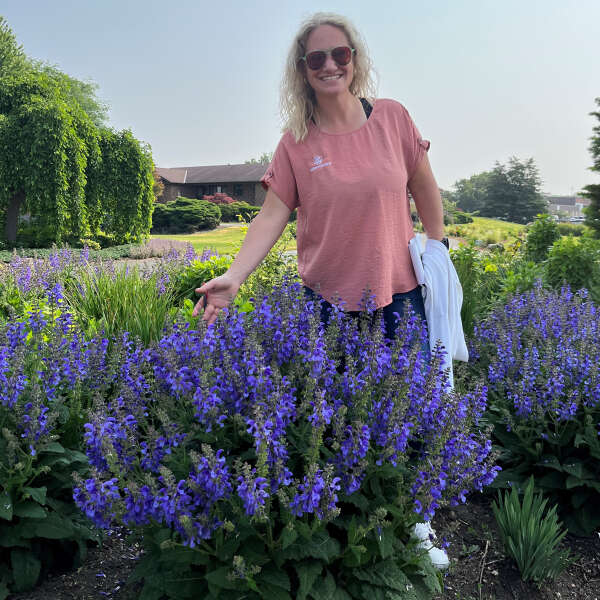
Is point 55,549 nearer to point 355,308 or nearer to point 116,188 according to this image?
point 355,308

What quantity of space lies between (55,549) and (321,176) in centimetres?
226

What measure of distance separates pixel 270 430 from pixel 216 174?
58.6 metres

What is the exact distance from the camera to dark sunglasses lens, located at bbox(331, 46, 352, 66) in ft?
9.13

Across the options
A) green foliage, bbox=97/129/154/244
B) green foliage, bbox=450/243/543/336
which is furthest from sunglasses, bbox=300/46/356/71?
green foliage, bbox=97/129/154/244

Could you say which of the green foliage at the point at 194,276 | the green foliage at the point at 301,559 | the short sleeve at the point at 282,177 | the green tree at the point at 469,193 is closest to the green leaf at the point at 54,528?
the green foliage at the point at 301,559

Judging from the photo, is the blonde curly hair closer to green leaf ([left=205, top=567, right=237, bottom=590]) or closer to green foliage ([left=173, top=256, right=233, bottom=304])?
green leaf ([left=205, top=567, right=237, bottom=590])

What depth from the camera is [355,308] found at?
2.76 m

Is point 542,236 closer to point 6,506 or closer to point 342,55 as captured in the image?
point 342,55

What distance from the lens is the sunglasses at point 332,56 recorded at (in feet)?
9.14

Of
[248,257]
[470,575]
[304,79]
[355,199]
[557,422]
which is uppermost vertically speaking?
[304,79]

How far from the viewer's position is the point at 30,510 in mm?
2322

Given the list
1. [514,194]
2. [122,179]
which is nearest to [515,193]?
[514,194]

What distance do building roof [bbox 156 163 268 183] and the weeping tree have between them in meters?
30.3

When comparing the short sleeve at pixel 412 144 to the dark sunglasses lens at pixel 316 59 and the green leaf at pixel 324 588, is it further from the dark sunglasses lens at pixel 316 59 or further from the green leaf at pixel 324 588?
the green leaf at pixel 324 588
